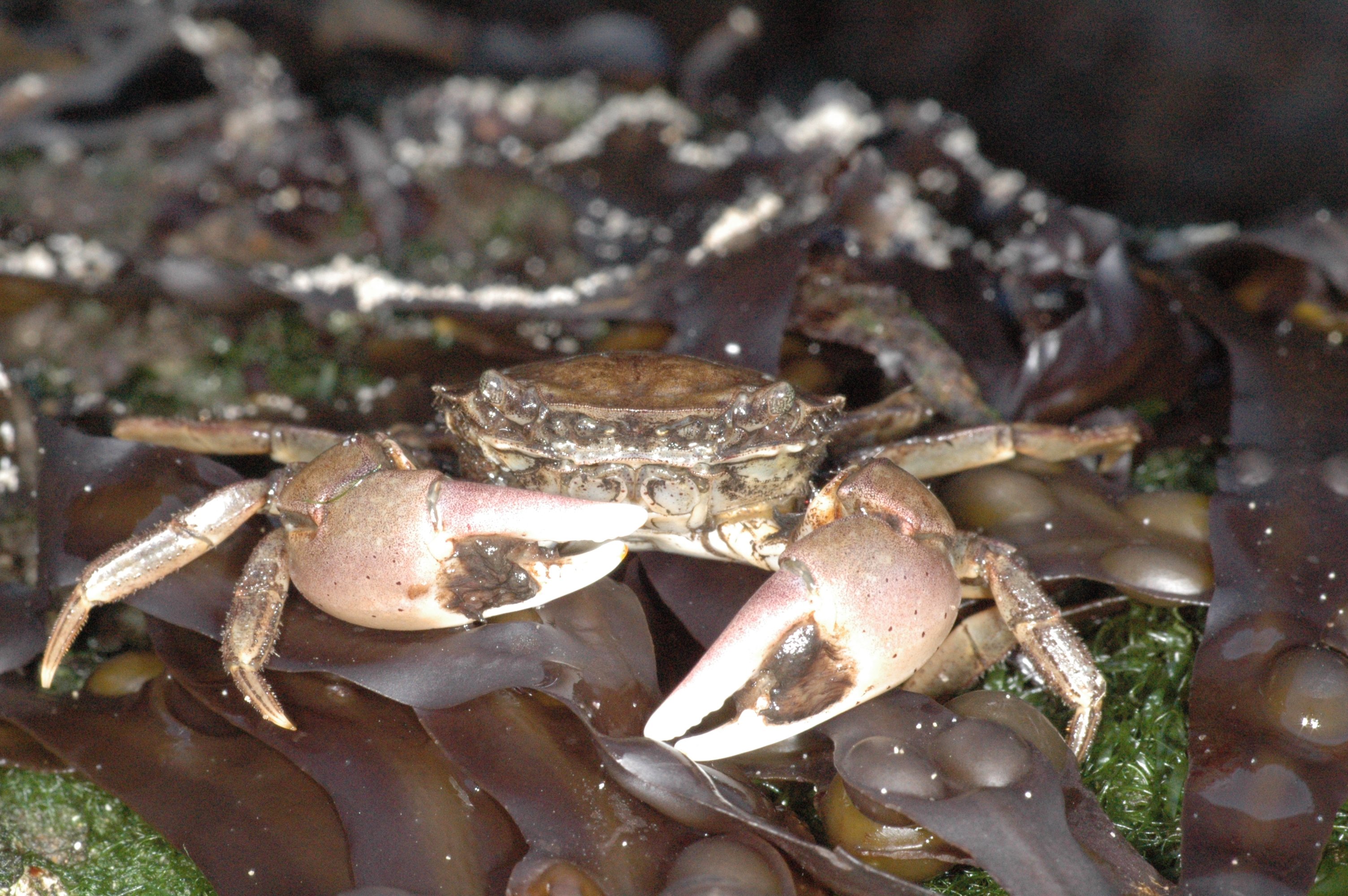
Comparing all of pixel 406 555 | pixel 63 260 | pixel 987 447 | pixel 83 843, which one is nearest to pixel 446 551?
pixel 406 555

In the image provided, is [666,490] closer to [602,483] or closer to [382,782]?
[602,483]

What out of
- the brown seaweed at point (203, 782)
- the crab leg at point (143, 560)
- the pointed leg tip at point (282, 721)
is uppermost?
the crab leg at point (143, 560)

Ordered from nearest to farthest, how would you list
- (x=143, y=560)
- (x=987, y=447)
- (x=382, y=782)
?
1. (x=382, y=782)
2. (x=143, y=560)
3. (x=987, y=447)

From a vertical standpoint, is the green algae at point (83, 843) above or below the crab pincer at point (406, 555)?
below

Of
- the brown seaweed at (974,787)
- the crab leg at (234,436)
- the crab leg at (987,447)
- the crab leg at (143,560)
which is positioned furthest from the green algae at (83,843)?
the crab leg at (987,447)

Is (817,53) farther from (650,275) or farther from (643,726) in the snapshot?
(643,726)

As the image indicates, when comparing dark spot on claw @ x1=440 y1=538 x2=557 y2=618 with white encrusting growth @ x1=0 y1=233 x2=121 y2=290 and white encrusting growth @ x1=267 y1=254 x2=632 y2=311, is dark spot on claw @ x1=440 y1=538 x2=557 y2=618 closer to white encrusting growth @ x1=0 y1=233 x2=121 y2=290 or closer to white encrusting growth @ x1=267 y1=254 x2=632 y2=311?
white encrusting growth @ x1=267 y1=254 x2=632 y2=311

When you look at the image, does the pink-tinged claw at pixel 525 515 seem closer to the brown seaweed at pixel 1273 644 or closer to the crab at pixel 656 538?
the crab at pixel 656 538

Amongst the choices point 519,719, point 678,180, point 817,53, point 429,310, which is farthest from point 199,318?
point 817,53
